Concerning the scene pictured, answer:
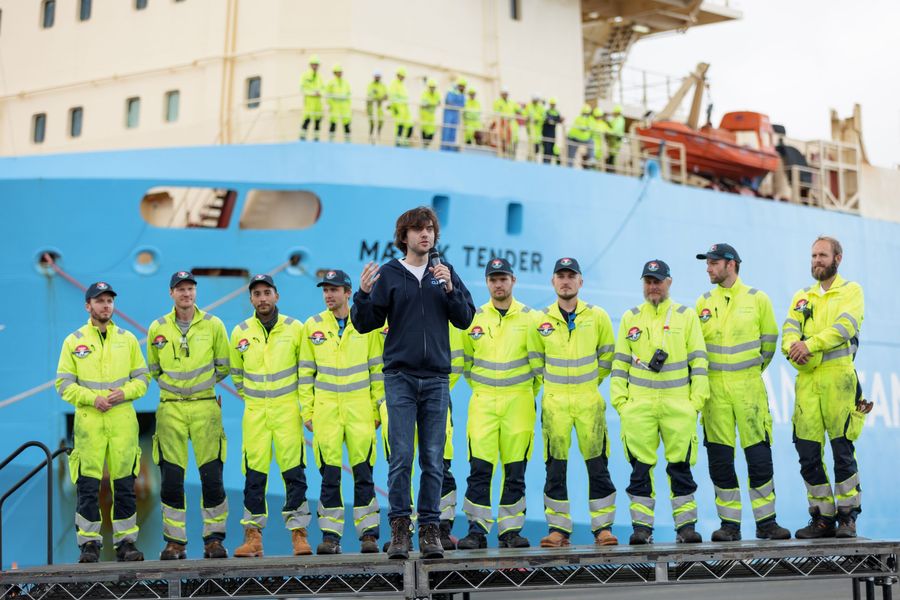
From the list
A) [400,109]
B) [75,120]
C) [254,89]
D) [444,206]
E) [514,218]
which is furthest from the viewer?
[75,120]

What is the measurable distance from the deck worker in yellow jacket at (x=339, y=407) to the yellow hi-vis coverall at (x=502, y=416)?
0.64 m

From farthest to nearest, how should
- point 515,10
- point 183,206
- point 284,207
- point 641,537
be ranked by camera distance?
point 515,10 → point 183,206 → point 284,207 → point 641,537

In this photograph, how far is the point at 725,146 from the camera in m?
15.9

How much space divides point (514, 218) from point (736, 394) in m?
5.74

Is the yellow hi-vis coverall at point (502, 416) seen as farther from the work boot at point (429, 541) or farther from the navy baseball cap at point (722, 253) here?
the work boot at point (429, 541)

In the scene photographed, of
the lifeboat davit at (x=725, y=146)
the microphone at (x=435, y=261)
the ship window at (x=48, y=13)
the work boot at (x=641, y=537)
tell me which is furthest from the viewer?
the lifeboat davit at (x=725, y=146)

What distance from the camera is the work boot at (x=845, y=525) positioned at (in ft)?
24.1

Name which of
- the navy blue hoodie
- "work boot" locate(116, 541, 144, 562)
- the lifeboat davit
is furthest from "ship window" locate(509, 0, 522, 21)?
the navy blue hoodie

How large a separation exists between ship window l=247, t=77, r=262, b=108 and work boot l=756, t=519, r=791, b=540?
7.88 m

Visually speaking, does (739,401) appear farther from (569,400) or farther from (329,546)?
(329,546)

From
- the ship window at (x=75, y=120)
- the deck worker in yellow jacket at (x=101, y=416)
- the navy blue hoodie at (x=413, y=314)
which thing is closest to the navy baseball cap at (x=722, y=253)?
the navy blue hoodie at (x=413, y=314)

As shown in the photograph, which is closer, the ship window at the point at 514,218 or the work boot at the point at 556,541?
the work boot at the point at 556,541

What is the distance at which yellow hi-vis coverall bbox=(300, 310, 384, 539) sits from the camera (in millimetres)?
7598

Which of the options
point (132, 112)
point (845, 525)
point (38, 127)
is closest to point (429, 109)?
point (132, 112)
